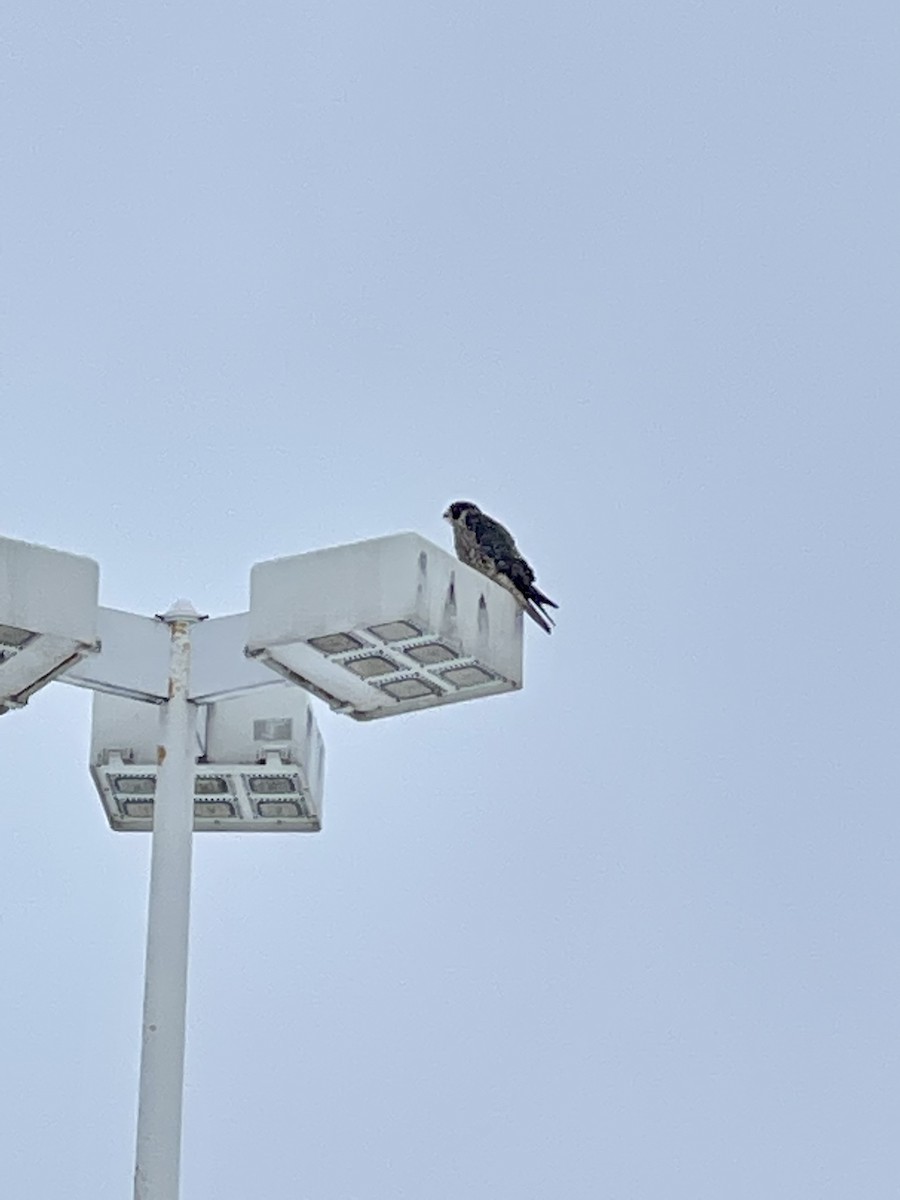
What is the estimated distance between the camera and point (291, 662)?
6559 mm

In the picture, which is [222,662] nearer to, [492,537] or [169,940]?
[169,940]

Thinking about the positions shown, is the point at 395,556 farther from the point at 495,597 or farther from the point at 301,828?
the point at 301,828

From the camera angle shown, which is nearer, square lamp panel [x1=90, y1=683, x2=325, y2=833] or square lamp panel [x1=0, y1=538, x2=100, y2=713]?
square lamp panel [x1=0, y1=538, x2=100, y2=713]

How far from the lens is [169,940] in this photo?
6594 millimetres

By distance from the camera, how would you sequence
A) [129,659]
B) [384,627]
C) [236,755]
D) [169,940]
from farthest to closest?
[236,755] → [129,659] → [169,940] → [384,627]

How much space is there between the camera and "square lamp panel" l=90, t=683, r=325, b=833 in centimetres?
712

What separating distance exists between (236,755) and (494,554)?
1.47m

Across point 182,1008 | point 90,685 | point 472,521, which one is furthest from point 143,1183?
point 472,521

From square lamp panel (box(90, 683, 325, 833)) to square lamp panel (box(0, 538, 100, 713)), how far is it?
0.68 m

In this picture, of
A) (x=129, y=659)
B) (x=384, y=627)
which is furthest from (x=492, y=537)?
(x=384, y=627)

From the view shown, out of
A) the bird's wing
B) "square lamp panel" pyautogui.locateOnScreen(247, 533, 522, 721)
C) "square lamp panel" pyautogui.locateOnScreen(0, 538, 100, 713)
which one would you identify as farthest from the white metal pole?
the bird's wing

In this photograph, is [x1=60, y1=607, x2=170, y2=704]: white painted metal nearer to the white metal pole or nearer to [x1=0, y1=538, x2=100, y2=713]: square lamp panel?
the white metal pole

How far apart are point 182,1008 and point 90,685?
781 millimetres

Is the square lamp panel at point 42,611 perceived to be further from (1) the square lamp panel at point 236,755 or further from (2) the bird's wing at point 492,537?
(2) the bird's wing at point 492,537
